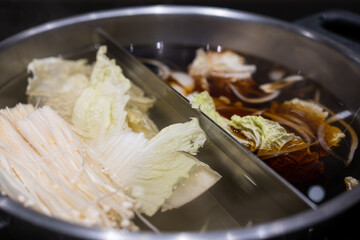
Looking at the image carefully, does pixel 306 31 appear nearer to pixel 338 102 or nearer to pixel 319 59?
pixel 319 59

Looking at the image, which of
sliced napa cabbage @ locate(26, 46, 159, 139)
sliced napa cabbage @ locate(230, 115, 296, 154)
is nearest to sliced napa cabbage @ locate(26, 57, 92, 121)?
sliced napa cabbage @ locate(26, 46, 159, 139)

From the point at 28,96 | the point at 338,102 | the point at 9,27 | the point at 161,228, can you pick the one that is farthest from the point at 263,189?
the point at 9,27

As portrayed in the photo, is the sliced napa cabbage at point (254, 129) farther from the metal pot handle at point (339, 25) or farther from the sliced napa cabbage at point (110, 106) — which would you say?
the metal pot handle at point (339, 25)

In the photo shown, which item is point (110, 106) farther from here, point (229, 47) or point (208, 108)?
point (229, 47)

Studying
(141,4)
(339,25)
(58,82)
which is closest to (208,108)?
(58,82)

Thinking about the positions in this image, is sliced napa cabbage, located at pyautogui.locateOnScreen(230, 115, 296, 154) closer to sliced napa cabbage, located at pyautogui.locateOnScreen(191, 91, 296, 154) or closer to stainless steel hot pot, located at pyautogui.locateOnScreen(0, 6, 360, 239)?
sliced napa cabbage, located at pyautogui.locateOnScreen(191, 91, 296, 154)
